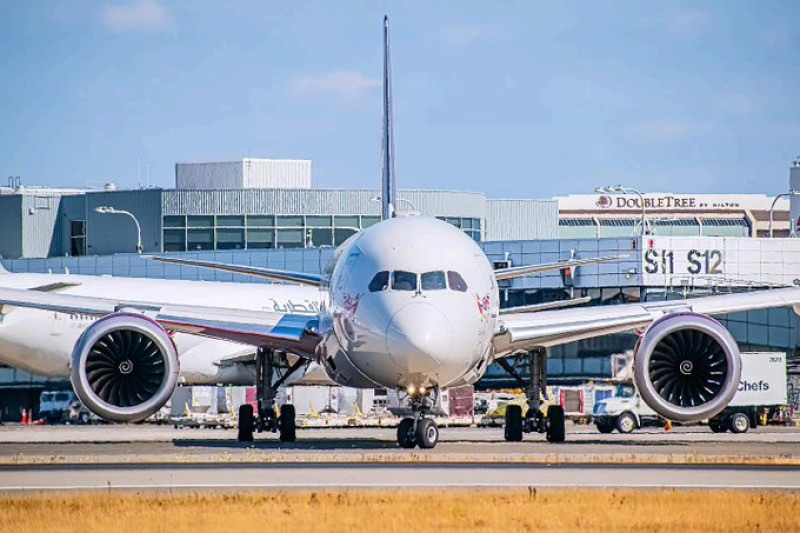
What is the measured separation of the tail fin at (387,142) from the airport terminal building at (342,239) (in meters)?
13.1

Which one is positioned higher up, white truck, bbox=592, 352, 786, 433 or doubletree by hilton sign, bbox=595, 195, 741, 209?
doubletree by hilton sign, bbox=595, 195, 741, 209

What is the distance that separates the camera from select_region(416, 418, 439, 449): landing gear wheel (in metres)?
31.6

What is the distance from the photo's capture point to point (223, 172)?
10569 cm

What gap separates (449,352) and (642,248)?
42.1 meters

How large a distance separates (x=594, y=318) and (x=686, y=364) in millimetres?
2475

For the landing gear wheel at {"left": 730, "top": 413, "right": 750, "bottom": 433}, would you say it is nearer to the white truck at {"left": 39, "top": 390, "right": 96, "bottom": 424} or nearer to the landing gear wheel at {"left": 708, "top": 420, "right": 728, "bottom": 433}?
the landing gear wheel at {"left": 708, "top": 420, "right": 728, "bottom": 433}

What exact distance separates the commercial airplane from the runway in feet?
Result: 12.5

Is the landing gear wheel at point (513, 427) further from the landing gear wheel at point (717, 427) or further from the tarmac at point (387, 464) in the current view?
the landing gear wheel at point (717, 427)

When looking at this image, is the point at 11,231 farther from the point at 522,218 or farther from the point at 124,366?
the point at 124,366

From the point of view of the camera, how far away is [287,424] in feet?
123

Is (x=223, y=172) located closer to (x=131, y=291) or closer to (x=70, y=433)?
(x=131, y=291)

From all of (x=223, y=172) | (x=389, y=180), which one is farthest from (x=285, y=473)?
(x=223, y=172)

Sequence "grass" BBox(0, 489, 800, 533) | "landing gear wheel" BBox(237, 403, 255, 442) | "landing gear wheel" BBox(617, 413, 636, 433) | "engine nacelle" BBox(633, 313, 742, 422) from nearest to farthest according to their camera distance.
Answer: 1. "grass" BBox(0, 489, 800, 533)
2. "engine nacelle" BBox(633, 313, 742, 422)
3. "landing gear wheel" BBox(237, 403, 255, 442)
4. "landing gear wheel" BBox(617, 413, 636, 433)

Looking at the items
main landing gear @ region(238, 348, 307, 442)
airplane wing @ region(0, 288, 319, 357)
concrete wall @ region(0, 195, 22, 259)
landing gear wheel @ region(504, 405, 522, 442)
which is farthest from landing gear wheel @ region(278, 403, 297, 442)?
concrete wall @ region(0, 195, 22, 259)
